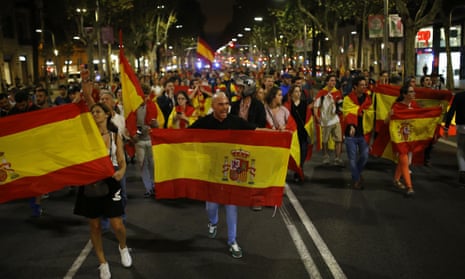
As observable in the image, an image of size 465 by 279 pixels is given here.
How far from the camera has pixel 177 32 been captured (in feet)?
270

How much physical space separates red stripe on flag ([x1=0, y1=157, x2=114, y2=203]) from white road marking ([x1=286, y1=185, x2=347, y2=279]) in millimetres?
2514

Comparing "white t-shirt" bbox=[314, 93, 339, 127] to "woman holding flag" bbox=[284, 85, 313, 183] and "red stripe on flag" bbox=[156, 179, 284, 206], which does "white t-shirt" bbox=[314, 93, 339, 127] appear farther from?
"red stripe on flag" bbox=[156, 179, 284, 206]

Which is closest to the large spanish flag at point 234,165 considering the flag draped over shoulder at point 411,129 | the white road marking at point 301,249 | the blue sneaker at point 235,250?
the blue sneaker at point 235,250

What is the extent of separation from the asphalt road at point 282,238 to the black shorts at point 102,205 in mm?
666

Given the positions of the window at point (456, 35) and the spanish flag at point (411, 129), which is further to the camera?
the window at point (456, 35)

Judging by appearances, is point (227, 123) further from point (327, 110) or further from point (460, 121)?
point (327, 110)

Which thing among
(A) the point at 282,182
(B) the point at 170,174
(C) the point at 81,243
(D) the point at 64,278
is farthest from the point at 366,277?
(C) the point at 81,243

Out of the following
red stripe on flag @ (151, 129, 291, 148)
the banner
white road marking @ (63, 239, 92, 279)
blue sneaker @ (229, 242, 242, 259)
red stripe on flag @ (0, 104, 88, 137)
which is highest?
the banner

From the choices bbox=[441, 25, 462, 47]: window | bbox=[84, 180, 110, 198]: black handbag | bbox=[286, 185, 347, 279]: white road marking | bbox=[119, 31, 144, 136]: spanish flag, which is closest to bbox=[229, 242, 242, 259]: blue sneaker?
bbox=[286, 185, 347, 279]: white road marking

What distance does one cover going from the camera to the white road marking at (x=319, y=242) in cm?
536

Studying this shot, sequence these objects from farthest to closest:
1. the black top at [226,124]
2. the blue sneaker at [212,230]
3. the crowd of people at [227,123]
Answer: the blue sneaker at [212,230] → the black top at [226,124] → the crowd of people at [227,123]

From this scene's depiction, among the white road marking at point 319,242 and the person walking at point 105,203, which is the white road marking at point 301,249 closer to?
the white road marking at point 319,242

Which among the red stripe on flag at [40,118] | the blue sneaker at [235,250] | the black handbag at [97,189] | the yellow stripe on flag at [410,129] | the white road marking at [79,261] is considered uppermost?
the red stripe on flag at [40,118]

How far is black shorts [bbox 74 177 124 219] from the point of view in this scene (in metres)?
5.40
